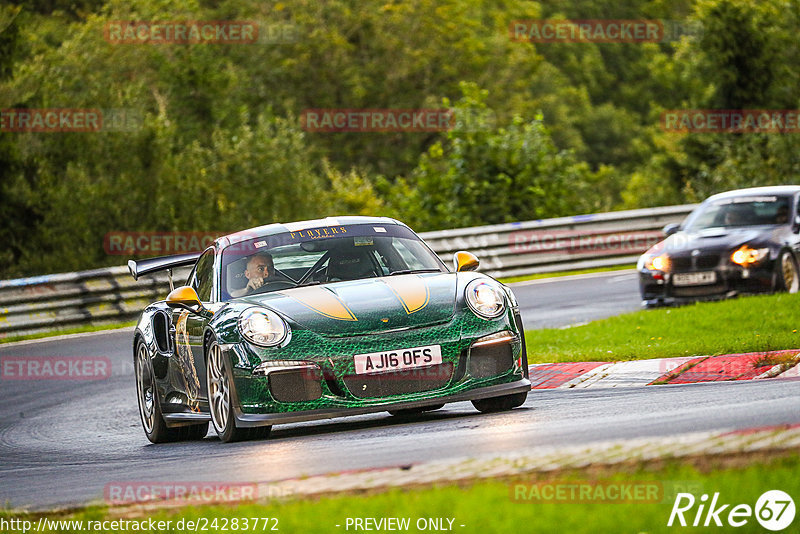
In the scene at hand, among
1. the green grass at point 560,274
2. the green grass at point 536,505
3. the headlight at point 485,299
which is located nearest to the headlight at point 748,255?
the green grass at point 560,274

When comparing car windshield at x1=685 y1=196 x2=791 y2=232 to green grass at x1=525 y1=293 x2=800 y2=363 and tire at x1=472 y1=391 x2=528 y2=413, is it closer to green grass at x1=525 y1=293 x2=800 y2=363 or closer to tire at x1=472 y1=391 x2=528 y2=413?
green grass at x1=525 y1=293 x2=800 y2=363

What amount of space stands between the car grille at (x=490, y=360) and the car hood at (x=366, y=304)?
30cm

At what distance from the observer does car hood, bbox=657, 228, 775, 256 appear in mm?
16812

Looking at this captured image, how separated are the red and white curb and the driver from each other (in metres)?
2.76

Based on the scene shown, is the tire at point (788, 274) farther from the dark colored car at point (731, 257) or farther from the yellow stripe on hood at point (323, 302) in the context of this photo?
the yellow stripe on hood at point (323, 302)

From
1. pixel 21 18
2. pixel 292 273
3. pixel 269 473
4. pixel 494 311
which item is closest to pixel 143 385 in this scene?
pixel 292 273

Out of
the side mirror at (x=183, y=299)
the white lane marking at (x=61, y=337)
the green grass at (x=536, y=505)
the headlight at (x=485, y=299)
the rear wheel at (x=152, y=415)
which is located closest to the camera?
the green grass at (x=536, y=505)

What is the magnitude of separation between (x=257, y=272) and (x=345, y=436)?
1.61 m

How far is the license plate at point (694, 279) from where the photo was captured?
54.7ft

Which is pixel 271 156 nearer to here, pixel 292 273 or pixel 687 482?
pixel 292 273

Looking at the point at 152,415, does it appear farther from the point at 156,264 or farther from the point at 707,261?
the point at 707,261

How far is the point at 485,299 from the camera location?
9.05m

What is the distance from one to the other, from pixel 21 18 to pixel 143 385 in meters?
18.3

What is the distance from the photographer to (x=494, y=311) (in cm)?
902
